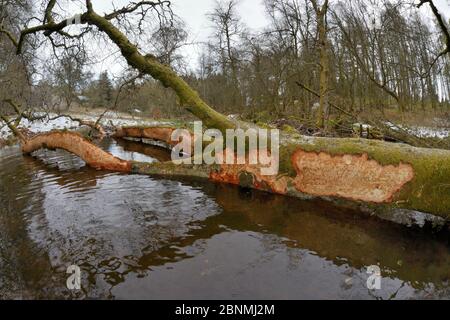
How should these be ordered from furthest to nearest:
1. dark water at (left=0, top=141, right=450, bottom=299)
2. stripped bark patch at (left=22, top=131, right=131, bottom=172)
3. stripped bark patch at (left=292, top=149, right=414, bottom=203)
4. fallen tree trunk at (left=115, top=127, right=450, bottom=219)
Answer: stripped bark patch at (left=22, top=131, right=131, bottom=172)
stripped bark patch at (left=292, top=149, right=414, bottom=203)
fallen tree trunk at (left=115, top=127, right=450, bottom=219)
dark water at (left=0, top=141, right=450, bottom=299)

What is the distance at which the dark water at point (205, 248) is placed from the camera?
348cm

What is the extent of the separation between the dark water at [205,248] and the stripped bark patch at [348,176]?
37 centimetres

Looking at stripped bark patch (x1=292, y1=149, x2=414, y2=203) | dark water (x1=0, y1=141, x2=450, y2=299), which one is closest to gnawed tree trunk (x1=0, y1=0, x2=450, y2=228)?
stripped bark patch (x1=292, y1=149, x2=414, y2=203)

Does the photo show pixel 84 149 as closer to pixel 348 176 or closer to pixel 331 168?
pixel 331 168

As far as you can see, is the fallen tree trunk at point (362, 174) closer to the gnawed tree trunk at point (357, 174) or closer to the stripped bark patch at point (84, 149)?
the gnawed tree trunk at point (357, 174)

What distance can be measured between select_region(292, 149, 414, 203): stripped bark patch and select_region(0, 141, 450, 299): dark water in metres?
0.37

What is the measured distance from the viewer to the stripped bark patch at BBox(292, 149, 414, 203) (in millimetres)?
5148

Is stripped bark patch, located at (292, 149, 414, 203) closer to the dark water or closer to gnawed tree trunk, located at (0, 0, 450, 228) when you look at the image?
gnawed tree trunk, located at (0, 0, 450, 228)

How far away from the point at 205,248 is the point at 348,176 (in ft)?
9.08

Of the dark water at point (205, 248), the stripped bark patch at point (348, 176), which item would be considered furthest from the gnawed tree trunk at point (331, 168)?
the dark water at point (205, 248)

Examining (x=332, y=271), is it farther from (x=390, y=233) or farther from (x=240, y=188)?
(x=240, y=188)

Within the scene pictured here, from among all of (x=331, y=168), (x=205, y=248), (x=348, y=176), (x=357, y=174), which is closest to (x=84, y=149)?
(x=205, y=248)

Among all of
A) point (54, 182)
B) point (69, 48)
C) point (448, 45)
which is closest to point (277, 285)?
point (54, 182)

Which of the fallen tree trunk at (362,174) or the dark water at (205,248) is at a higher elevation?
the fallen tree trunk at (362,174)
